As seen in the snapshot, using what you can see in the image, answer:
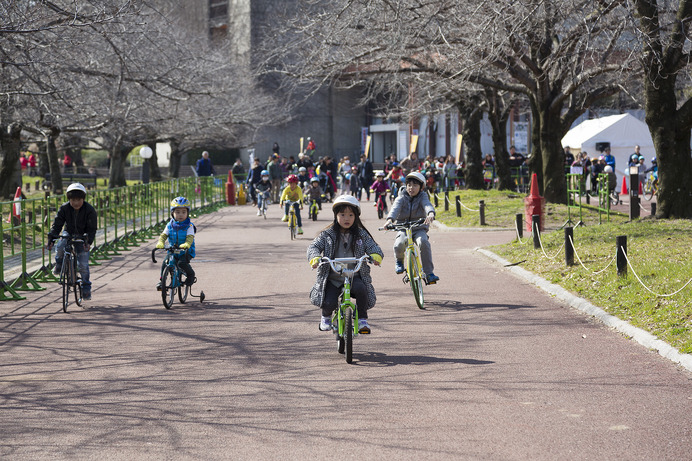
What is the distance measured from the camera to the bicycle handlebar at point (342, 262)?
27.7 feet

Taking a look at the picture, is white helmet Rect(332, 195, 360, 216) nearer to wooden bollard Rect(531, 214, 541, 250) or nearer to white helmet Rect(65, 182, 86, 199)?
white helmet Rect(65, 182, 86, 199)

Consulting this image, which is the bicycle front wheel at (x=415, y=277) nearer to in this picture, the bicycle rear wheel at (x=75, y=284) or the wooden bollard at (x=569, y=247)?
the wooden bollard at (x=569, y=247)

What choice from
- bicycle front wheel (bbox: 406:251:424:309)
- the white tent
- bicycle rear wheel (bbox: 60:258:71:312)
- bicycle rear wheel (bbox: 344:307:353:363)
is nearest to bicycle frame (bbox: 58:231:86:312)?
bicycle rear wheel (bbox: 60:258:71:312)

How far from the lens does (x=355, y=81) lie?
86.1 feet

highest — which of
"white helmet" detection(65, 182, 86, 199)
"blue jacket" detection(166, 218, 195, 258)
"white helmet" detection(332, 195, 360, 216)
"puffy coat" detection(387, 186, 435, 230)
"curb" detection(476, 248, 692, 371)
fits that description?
"white helmet" detection(65, 182, 86, 199)

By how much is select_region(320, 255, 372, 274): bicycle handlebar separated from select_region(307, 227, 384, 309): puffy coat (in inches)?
4.8

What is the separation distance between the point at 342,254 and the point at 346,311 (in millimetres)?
741

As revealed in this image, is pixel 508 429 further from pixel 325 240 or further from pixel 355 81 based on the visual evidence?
pixel 355 81

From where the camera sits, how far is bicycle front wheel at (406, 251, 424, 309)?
37.1 feet

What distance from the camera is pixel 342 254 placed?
28.9 ft

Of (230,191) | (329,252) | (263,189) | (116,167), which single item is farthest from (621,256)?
(116,167)

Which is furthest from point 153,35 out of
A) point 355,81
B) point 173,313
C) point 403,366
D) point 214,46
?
point 214,46

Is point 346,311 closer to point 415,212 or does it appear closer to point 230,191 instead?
point 415,212

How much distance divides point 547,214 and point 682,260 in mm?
10963
